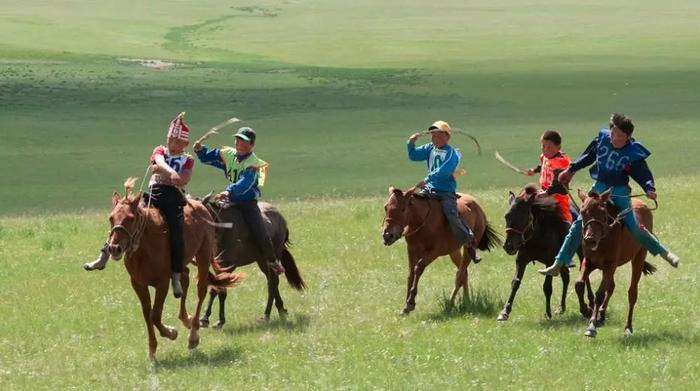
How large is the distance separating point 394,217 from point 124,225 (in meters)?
3.66

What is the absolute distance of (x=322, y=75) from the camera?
66.2 meters

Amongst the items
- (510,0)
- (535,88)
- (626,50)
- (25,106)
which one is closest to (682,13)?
(510,0)

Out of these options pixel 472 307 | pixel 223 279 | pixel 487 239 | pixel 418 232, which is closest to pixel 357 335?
pixel 472 307

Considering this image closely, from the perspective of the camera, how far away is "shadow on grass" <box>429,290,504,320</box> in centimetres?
1500

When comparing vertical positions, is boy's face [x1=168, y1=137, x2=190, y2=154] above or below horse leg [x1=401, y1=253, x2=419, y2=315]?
above

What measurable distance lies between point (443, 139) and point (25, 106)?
133 feet

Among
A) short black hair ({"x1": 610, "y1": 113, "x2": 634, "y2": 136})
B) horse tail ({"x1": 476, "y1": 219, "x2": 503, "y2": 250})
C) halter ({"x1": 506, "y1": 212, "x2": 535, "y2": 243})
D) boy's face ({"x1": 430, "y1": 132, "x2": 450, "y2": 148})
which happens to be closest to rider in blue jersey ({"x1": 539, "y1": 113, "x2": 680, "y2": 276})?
short black hair ({"x1": 610, "y1": 113, "x2": 634, "y2": 136})

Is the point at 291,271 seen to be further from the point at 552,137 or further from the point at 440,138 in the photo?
the point at 552,137

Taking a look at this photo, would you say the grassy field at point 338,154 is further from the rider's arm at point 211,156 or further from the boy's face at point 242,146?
the boy's face at point 242,146

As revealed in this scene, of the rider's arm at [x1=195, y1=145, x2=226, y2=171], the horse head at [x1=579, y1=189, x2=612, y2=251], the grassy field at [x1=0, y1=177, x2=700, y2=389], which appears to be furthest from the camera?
the rider's arm at [x1=195, y1=145, x2=226, y2=171]

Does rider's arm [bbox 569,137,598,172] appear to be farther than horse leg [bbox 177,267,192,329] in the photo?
No

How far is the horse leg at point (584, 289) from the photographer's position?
44.5 ft

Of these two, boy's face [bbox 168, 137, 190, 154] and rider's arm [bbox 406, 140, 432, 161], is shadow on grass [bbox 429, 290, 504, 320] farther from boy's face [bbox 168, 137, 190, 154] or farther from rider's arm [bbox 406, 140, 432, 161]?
boy's face [bbox 168, 137, 190, 154]

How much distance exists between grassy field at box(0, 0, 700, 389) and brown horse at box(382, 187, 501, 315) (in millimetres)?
464
